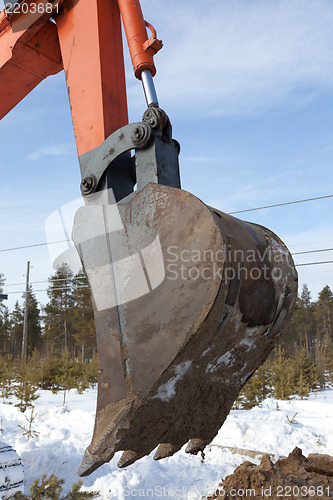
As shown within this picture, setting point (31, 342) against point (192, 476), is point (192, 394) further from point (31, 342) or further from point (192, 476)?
point (31, 342)

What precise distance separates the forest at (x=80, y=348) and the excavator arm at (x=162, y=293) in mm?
10121

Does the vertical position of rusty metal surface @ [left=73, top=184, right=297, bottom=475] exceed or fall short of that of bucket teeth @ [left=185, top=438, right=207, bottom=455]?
it exceeds it

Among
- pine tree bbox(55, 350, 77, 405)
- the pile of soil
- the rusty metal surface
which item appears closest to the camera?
the rusty metal surface

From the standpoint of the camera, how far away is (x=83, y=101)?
2439 millimetres

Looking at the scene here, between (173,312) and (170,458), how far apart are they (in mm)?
4777

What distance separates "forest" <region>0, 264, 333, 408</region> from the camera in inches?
547

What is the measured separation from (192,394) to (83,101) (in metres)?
1.83

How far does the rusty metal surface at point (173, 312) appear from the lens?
1.53 meters

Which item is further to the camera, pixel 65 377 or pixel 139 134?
pixel 65 377

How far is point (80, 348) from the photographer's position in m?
43.8

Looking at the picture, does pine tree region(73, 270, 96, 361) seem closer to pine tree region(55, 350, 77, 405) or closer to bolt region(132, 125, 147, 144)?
pine tree region(55, 350, 77, 405)

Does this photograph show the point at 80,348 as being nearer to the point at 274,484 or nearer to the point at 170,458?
the point at 170,458

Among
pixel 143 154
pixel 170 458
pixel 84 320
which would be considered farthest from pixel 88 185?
pixel 84 320

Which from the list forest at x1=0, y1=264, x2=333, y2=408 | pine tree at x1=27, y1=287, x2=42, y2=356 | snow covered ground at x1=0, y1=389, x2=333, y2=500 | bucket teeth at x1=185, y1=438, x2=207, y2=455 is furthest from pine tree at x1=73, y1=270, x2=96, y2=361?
bucket teeth at x1=185, y1=438, x2=207, y2=455
